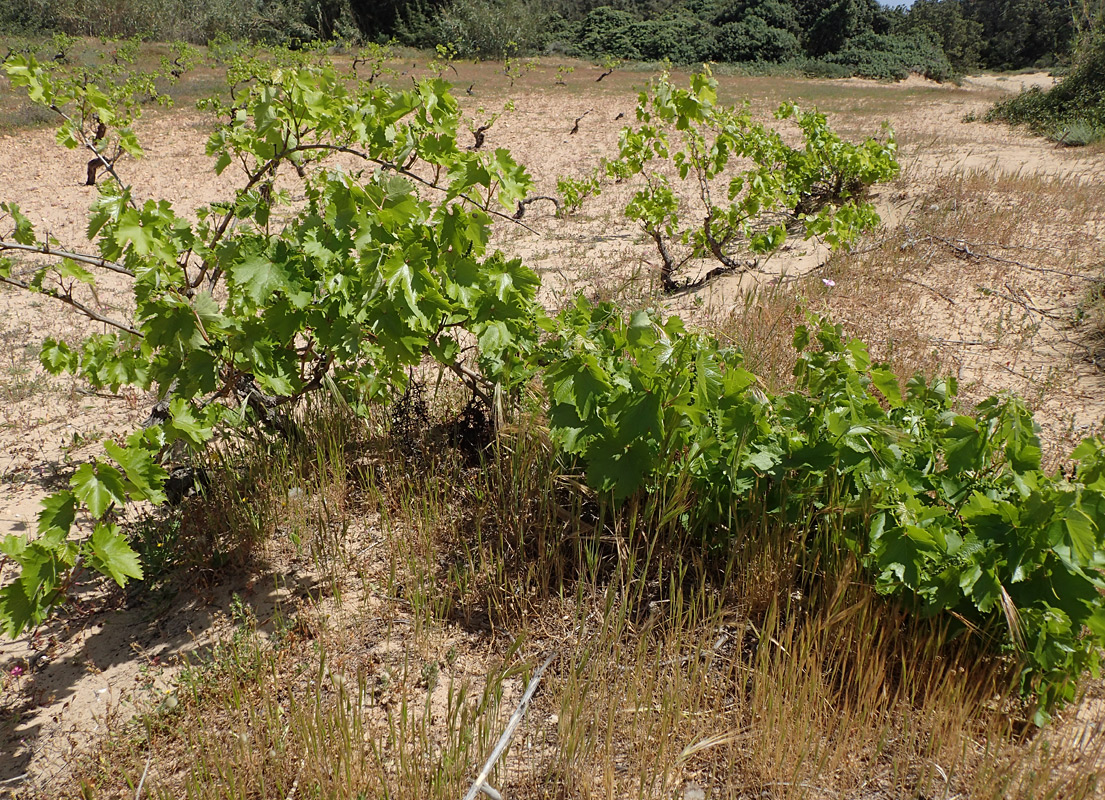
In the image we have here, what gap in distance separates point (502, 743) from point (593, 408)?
3.08 ft

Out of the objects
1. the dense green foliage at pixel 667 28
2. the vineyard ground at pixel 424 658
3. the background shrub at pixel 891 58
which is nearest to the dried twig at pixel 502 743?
the vineyard ground at pixel 424 658

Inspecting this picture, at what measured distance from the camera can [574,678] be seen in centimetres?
190

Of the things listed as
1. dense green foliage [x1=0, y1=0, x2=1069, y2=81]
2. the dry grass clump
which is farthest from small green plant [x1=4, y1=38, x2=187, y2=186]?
dense green foliage [x1=0, y1=0, x2=1069, y2=81]

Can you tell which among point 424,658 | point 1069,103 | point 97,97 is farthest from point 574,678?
point 1069,103

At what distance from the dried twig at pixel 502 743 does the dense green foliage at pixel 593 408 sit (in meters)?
0.56

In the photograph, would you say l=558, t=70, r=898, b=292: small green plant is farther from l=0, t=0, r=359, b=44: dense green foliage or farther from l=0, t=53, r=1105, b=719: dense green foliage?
l=0, t=0, r=359, b=44: dense green foliage

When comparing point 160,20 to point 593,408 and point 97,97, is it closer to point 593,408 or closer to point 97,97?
point 97,97

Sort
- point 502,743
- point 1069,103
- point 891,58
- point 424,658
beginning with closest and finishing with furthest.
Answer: point 502,743 < point 424,658 < point 1069,103 < point 891,58

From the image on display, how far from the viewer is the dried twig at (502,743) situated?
62.9 inches

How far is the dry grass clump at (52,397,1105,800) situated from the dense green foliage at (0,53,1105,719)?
0.38ft

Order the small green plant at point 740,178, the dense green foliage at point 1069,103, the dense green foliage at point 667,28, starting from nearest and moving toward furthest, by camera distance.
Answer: the small green plant at point 740,178, the dense green foliage at point 1069,103, the dense green foliage at point 667,28

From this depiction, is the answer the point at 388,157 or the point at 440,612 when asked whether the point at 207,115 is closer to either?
the point at 388,157

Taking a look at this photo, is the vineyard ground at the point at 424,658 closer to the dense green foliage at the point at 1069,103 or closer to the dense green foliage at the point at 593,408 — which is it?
the dense green foliage at the point at 593,408

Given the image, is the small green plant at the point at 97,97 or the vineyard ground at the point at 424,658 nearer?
the vineyard ground at the point at 424,658
